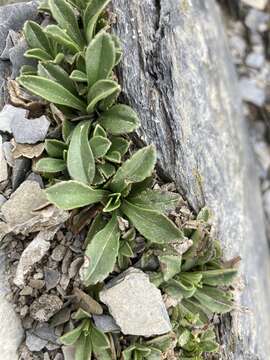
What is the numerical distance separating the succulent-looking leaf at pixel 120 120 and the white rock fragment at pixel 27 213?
20.0 inches

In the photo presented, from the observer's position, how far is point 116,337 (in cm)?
311

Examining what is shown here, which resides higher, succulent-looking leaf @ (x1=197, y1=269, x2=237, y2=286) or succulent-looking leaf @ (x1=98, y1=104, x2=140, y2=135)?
succulent-looking leaf @ (x1=98, y1=104, x2=140, y2=135)

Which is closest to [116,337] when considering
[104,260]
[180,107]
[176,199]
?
[104,260]

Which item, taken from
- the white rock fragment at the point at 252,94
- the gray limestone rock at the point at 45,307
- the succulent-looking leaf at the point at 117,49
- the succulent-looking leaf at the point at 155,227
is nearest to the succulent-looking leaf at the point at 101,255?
the succulent-looking leaf at the point at 155,227

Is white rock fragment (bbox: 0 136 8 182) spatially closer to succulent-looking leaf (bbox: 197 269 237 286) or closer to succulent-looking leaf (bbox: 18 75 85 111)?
succulent-looking leaf (bbox: 18 75 85 111)

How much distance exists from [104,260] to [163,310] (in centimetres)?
46

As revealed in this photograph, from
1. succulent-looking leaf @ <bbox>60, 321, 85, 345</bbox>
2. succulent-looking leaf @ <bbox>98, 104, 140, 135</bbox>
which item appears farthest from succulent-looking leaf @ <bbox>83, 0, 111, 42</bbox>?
succulent-looking leaf @ <bbox>60, 321, 85, 345</bbox>

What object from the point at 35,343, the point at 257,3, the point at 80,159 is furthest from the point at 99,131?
the point at 257,3

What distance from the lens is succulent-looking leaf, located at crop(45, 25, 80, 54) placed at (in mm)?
2980

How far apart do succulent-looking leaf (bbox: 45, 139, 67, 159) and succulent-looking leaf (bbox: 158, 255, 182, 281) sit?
31.4 inches

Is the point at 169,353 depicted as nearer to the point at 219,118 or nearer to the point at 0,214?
the point at 0,214

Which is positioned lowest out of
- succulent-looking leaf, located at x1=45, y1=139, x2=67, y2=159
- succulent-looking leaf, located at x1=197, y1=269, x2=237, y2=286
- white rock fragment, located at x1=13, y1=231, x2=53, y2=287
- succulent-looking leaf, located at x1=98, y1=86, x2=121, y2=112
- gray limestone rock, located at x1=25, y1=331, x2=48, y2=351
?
gray limestone rock, located at x1=25, y1=331, x2=48, y2=351

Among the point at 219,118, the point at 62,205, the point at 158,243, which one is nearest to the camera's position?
the point at 62,205

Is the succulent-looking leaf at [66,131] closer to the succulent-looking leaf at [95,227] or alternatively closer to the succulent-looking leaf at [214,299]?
the succulent-looking leaf at [95,227]
